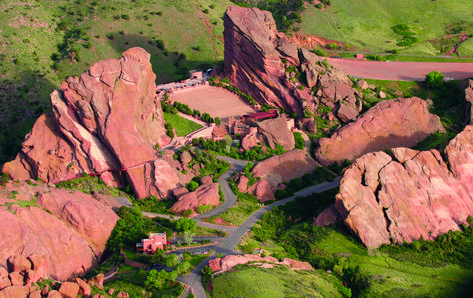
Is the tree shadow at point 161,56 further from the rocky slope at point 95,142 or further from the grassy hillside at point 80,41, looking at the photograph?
the rocky slope at point 95,142

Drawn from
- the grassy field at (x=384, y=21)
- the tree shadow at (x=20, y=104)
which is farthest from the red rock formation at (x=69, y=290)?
the grassy field at (x=384, y=21)

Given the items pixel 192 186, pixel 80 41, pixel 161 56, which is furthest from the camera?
pixel 161 56

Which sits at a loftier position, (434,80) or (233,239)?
(434,80)

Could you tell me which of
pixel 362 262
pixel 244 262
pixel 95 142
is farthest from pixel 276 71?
pixel 244 262

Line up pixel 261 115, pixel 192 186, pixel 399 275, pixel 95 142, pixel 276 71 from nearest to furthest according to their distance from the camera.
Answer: pixel 399 275, pixel 192 186, pixel 95 142, pixel 261 115, pixel 276 71

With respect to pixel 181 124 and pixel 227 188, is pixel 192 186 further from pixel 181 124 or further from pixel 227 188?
pixel 181 124

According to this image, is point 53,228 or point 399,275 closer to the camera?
point 399,275

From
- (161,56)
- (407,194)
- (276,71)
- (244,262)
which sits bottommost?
(161,56)
